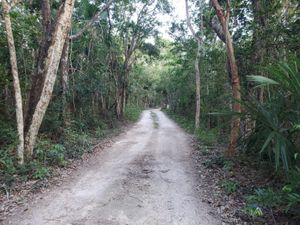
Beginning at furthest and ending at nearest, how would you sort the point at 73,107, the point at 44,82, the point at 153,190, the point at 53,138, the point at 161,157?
1. the point at 73,107
2. the point at 53,138
3. the point at 161,157
4. the point at 44,82
5. the point at 153,190

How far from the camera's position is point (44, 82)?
7609 millimetres

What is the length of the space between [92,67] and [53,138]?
594cm

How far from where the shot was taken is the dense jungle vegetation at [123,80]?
480cm

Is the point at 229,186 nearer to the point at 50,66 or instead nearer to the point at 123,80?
the point at 50,66

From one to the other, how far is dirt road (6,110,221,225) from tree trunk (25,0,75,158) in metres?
1.76

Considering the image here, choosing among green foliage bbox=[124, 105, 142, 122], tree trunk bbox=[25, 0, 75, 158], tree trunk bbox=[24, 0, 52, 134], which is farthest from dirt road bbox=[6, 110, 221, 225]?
green foliage bbox=[124, 105, 142, 122]

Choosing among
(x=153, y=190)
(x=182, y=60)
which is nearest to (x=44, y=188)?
(x=153, y=190)

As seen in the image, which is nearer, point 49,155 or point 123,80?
point 49,155

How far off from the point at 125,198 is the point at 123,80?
1583 cm

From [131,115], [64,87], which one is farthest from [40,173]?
[131,115]

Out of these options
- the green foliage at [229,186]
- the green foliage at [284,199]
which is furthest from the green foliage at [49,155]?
the green foliage at [284,199]

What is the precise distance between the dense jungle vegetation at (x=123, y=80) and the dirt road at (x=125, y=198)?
92 centimetres

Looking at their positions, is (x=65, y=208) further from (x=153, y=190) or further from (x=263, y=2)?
(x=263, y=2)

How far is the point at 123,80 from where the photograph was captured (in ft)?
67.3
